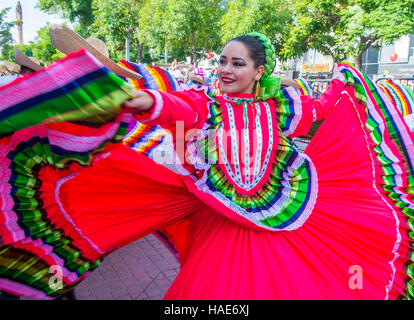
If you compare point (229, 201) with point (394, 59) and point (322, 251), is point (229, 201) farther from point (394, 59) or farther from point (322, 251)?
point (394, 59)

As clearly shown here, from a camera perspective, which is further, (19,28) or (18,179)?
(19,28)

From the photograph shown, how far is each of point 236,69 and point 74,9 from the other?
1367 inches

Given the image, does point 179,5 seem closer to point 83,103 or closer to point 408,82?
point 408,82

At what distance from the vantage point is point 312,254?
172 centimetres

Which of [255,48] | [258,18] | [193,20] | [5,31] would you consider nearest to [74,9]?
[5,31]

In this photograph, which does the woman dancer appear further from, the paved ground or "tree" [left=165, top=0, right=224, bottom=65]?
"tree" [left=165, top=0, right=224, bottom=65]

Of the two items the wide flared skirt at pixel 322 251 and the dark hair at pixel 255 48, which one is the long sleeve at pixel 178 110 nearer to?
the dark hair at pixel 255 48

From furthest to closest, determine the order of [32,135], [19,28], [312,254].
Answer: [19,28], [312,254], [32,135]

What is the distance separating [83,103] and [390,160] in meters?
1.76

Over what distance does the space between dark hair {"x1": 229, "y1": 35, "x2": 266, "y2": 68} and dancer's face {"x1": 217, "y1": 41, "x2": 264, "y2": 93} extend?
0.7 inches

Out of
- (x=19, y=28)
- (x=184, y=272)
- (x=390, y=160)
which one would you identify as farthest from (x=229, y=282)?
(x=19, y=28)

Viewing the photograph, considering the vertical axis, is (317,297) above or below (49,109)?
below

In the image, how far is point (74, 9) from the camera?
31.9m

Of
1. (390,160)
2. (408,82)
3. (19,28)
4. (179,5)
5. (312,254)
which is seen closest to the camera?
(312,254)
